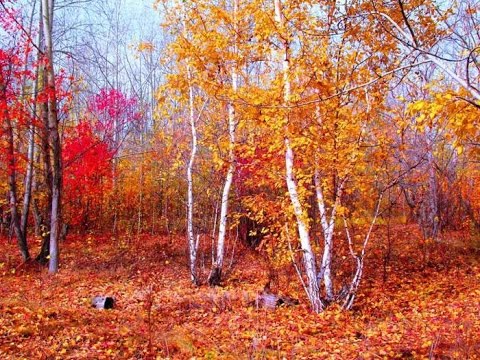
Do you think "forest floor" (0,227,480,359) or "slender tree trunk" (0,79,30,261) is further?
"slender tree trunk" (0,79,30,261)

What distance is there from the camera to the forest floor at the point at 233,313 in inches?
213

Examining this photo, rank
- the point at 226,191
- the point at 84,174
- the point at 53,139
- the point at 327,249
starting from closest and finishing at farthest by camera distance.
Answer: the point at 327,249, the point at 226,191, the point at 53,139, the point at 84,174

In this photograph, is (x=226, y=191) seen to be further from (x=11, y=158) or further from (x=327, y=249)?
(x=11, y=158)

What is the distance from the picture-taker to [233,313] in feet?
25.2

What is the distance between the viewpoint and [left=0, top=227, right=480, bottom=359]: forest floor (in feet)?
17.7

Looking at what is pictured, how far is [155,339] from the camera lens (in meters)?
5.85

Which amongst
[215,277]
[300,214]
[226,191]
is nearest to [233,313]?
[300,214]

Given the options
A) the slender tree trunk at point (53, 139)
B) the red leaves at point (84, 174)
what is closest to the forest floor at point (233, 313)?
the slender tree trunk at point (53, 139)

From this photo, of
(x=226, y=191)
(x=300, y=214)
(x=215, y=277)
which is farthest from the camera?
(x=215, y=277)

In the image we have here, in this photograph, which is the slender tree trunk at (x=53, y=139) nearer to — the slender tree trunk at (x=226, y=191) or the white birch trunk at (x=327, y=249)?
the slender tree trunk at (x=226, y=191)

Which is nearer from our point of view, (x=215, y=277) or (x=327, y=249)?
(x=327, y=249)

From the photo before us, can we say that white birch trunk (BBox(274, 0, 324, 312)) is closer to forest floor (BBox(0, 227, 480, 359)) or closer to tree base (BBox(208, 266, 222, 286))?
forest floor (BBox(0, 227, 480, 359))

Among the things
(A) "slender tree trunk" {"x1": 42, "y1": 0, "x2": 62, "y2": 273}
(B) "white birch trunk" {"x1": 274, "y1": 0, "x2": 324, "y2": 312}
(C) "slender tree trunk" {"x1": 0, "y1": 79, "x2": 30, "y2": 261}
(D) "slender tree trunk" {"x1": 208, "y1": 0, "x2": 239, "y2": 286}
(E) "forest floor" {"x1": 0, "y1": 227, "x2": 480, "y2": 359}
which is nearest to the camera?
(E) "forest floor" {"x1": 0, "y1": 227, "x2": 480, "y2": 359}

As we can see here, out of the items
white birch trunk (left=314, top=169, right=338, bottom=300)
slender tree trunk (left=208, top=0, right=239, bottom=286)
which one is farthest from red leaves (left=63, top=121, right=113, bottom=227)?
white birch trunk (left=314, top=169, right=338, bottom=300)
